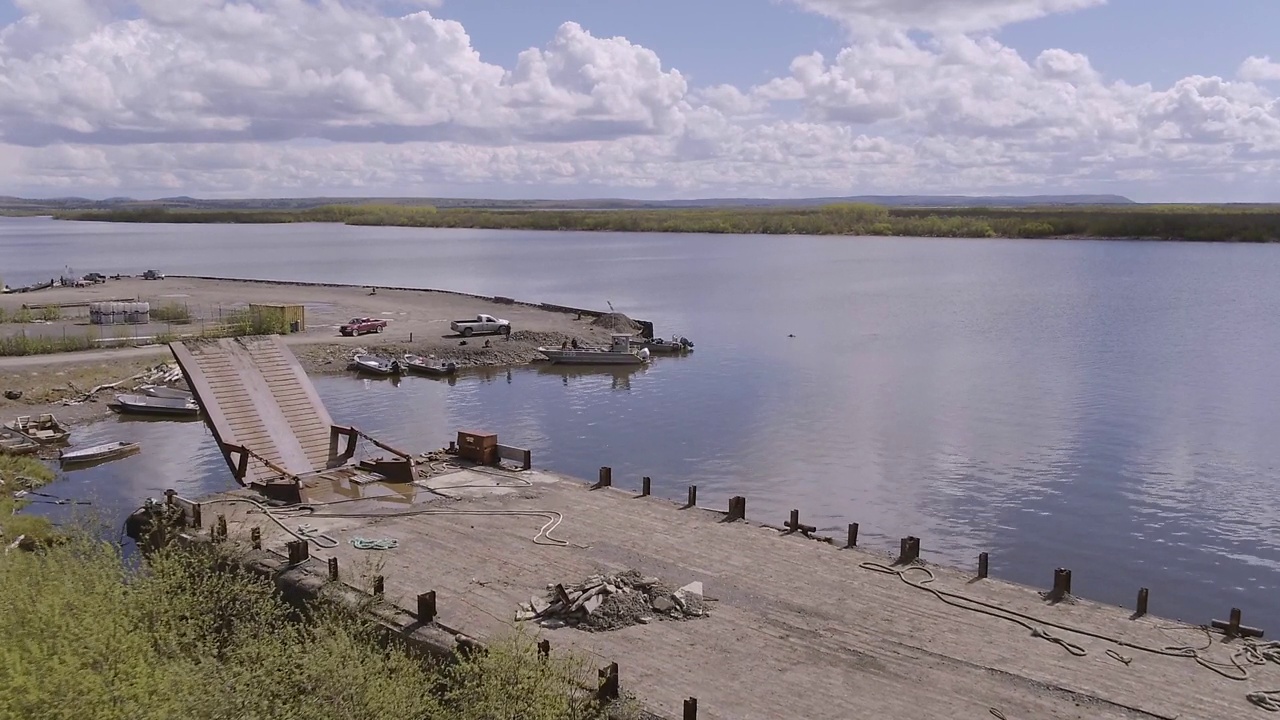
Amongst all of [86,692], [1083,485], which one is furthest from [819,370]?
[86,692]

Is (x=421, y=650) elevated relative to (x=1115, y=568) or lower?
elevated

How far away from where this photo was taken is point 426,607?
48.4ft

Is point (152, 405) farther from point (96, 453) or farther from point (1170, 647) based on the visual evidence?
point (1170, 647)

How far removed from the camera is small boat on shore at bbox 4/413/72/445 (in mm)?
33719

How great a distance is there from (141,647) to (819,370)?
1622 inches

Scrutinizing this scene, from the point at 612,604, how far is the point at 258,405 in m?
12.4

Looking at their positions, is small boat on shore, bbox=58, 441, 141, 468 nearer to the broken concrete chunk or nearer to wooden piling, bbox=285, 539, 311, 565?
wooden piling, bbox=285, 539, 311, 565

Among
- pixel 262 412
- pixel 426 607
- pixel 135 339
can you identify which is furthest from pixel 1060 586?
pixel 135 339

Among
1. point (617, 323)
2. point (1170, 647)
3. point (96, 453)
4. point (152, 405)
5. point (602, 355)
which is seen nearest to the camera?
point (1170, 647)

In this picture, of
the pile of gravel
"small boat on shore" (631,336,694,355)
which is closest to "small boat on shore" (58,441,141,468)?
"small boat on shore" (631,336,694,355)

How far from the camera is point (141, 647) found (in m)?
12.1

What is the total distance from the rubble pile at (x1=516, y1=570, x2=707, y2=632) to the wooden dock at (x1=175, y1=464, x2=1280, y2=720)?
225 millimetres

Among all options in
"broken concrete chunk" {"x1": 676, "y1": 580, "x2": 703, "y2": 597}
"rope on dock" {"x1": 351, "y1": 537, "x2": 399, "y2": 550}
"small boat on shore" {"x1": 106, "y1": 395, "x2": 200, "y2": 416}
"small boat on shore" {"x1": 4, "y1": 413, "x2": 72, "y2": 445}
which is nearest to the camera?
"broken concrete chunk" {"x1": 676, "y1": 580, "x2": 703, "y2": 597}

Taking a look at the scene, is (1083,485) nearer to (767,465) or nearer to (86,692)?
(767,465)
